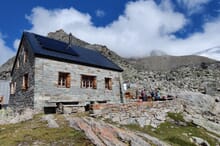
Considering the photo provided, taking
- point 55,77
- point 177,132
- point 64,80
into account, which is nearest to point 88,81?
point 64,80

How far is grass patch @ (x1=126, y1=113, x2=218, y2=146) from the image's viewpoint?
13.9m

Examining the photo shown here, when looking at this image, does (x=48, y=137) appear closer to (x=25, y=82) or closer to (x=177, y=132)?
(x=177, y=132)

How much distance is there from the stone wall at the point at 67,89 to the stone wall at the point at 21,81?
83 cm

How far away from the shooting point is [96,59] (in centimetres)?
2727

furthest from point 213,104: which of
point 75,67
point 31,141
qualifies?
point 31,141

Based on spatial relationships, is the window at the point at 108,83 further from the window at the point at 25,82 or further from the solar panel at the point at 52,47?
the window at the point at 25,82

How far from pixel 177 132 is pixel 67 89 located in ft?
36.5

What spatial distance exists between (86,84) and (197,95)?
14220 mm

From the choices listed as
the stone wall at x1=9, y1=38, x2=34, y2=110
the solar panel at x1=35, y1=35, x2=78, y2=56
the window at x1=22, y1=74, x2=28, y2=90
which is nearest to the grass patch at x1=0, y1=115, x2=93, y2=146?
the stone wall at x1=9, y1=38, x2=34, y2=110

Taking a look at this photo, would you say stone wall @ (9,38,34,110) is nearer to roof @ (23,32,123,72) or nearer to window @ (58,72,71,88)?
roof @ (23,32,123,72)

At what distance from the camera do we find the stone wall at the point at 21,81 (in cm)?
2039

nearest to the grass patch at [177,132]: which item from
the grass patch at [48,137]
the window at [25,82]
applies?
the grass patch at [48,137]

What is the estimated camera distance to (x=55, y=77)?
21109 millimetres

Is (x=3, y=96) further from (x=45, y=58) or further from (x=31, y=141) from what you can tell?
(x=31, y=141)
